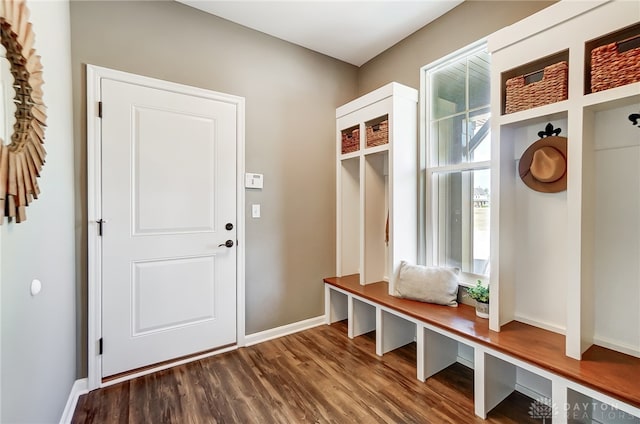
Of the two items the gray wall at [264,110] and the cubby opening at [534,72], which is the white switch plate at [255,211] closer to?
the gray wall at [264,110]

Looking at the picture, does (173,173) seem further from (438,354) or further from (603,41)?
(603,41)

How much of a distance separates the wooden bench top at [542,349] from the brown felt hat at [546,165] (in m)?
0.88

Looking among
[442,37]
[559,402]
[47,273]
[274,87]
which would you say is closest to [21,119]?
[47,273]

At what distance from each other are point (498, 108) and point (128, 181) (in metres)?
2.51

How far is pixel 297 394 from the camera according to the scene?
1.88 meters

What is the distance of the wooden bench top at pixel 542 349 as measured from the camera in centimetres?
124

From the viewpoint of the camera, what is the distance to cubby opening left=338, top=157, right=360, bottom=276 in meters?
2.97

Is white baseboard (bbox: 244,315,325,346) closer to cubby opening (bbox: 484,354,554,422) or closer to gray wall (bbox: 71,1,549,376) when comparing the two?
gray wall (bbox: 71,1,549,376)

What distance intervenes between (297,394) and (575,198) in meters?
1.97

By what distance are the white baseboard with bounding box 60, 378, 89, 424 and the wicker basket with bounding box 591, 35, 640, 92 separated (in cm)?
330

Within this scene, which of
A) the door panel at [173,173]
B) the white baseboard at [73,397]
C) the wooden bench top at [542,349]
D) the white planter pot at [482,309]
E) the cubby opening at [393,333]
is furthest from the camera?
the cubby opening at [393,333]

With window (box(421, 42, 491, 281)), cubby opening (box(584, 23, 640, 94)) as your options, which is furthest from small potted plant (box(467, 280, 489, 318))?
cubby opening (box(584, 23, 640, 94))

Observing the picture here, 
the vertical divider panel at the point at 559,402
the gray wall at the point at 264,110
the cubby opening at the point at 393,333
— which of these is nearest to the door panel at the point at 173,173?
the gray wall at the point at 264,110

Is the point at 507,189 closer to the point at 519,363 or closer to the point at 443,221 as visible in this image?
the point at 443,221
